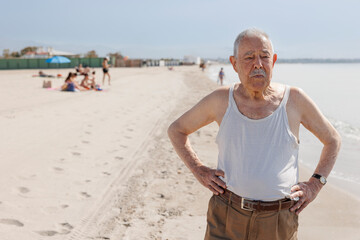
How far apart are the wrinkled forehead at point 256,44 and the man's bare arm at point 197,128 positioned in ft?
0.99

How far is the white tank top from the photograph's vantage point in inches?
69.0

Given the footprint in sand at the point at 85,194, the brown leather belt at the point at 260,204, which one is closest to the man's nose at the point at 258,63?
the brown leather belt at the point at 260,204

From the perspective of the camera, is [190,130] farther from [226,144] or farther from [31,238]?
[31,238]

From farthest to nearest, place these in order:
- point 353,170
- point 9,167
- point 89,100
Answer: point 89,100
point 353,170
point 9,167

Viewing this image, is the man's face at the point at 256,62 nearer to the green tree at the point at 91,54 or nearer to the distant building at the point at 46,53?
the distant building at the point at 46,53

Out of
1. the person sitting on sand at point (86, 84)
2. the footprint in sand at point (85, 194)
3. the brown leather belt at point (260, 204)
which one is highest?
the brown leather belt at point (260, 204)

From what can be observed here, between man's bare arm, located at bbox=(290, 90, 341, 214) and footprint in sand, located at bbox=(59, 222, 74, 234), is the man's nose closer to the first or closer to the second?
man's bare arm, located at bbox=(290, 90, 341, 214)

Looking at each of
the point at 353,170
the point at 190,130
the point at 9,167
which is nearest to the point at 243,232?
the point at 190,130

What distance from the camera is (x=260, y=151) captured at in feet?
5.78

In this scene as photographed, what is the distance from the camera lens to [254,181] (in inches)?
70.6

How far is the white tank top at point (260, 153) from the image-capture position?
5.75 feet

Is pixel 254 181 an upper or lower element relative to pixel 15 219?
upper

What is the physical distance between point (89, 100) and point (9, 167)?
7428 millimetres

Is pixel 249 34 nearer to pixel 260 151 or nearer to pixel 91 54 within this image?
pixel 260 151
